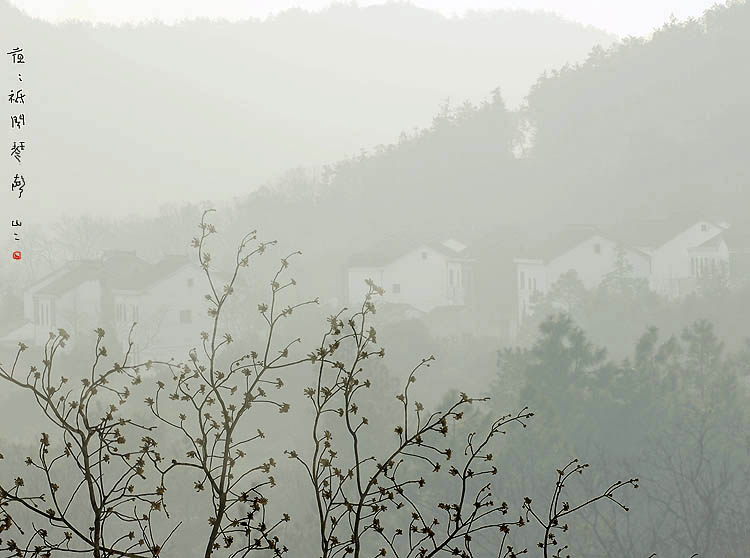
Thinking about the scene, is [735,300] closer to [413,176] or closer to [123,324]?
[413,176]

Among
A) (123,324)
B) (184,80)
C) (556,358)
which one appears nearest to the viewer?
(556,358)

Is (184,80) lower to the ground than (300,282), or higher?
higher

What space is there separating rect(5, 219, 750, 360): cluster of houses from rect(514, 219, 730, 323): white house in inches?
0.5

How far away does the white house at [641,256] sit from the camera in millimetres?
10148

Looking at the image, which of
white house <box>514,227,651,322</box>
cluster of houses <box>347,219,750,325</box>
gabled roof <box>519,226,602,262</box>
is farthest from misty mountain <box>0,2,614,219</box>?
white house <box>514,227,651,322</box>

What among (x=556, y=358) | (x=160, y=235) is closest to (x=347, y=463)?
(x=556, y=358)

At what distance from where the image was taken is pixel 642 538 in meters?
6.26

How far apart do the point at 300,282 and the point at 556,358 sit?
19.4 feet

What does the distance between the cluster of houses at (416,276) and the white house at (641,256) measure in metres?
0.01

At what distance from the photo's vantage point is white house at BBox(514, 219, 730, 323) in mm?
10148

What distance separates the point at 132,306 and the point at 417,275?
140 inches

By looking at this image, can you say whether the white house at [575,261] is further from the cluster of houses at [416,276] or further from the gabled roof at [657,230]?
the gabled roof at [657,230]

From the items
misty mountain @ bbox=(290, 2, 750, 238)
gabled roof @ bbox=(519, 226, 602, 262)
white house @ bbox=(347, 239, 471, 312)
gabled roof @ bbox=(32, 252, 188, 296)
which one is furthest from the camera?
misty mountain @ bbox=(290, 2, 750, 238)

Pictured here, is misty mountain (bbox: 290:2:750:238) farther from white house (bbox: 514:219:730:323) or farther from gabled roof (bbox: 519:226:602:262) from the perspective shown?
white house (bbox: 514:219:730:323)
